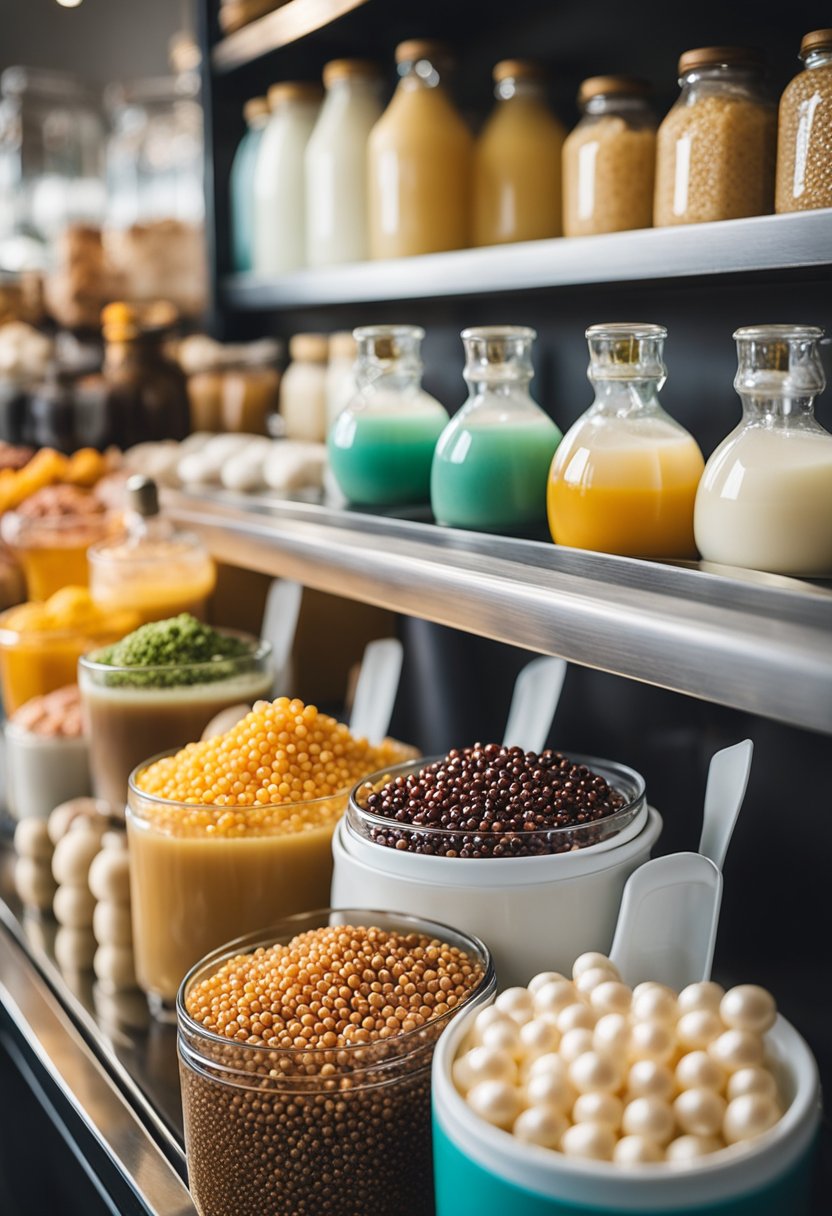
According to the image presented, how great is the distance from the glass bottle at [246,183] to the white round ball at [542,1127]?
1311mm

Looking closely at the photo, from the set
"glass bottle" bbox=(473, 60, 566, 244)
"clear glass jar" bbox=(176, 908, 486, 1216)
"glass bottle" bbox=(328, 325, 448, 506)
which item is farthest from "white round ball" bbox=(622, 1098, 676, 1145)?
"glass bottle" bbox=(473, 60, 566, 244)

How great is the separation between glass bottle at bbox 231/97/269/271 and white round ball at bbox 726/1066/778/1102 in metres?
1.33

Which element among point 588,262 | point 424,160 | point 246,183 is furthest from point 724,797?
point 246,183

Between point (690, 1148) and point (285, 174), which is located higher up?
point (285, 174)

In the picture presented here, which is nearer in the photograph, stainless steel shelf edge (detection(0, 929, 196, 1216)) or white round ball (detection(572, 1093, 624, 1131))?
white round ball (detection(572, 1093, 624, 1131))

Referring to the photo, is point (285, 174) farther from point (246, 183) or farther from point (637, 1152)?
point (637, 1152)

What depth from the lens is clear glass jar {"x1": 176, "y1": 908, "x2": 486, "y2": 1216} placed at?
2.47 feet

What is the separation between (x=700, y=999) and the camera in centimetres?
70

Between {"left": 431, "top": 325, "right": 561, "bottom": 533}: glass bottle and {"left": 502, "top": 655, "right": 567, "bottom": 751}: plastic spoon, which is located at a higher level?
{"left": 431, "top": 325, "right": 561, "bottom": 533}: glass bottle

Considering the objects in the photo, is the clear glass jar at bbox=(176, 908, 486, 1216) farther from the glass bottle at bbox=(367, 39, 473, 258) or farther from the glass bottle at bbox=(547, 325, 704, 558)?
the glass bottle at bbox=(367, 39, 473, 258)

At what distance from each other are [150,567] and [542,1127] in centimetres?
98

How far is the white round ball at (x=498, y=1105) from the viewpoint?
65 centimetres

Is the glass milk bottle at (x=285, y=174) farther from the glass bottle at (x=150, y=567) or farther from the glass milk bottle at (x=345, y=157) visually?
the glass bottle at (x=150, y=567)

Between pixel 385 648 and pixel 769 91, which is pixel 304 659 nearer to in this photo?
pixel 385 648
